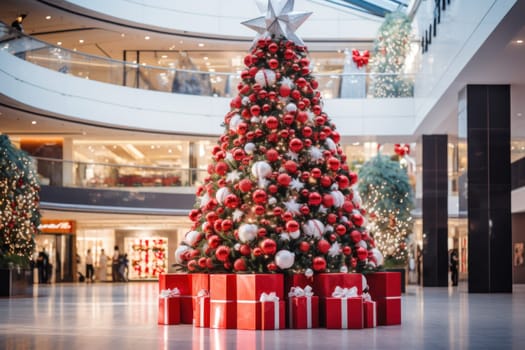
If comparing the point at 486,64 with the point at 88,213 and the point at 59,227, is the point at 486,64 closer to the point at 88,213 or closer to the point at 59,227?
→ the point at 88,213

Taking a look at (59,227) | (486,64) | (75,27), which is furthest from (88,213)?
(486,64)

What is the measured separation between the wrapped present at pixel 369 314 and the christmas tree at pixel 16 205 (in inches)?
484

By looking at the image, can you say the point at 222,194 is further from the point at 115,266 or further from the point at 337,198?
the point at 115,266

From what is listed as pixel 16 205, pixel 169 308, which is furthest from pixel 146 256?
pixel 169 308

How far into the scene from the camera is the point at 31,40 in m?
27.1

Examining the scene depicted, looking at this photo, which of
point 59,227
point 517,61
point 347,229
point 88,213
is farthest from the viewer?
point 59,227

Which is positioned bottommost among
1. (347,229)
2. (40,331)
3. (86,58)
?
(40,331)

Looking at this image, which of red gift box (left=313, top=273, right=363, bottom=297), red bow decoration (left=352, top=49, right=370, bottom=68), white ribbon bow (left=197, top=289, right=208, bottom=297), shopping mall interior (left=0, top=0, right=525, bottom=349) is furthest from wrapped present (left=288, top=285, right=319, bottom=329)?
red bow decoration (left=352, top=49, right=370, bottom=68)

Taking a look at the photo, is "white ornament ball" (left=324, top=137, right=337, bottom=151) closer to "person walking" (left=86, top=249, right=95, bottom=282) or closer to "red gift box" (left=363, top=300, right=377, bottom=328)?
"red gift box" (left=363, top=300, right=377, bottom=328)

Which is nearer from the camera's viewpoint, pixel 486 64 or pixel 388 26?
pixel 486 64

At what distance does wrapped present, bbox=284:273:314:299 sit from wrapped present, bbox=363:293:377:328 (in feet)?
2.59

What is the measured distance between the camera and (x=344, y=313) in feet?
35.8

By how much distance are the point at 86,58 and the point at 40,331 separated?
20.4 metres

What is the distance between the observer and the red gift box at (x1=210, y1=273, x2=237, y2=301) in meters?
11.1
